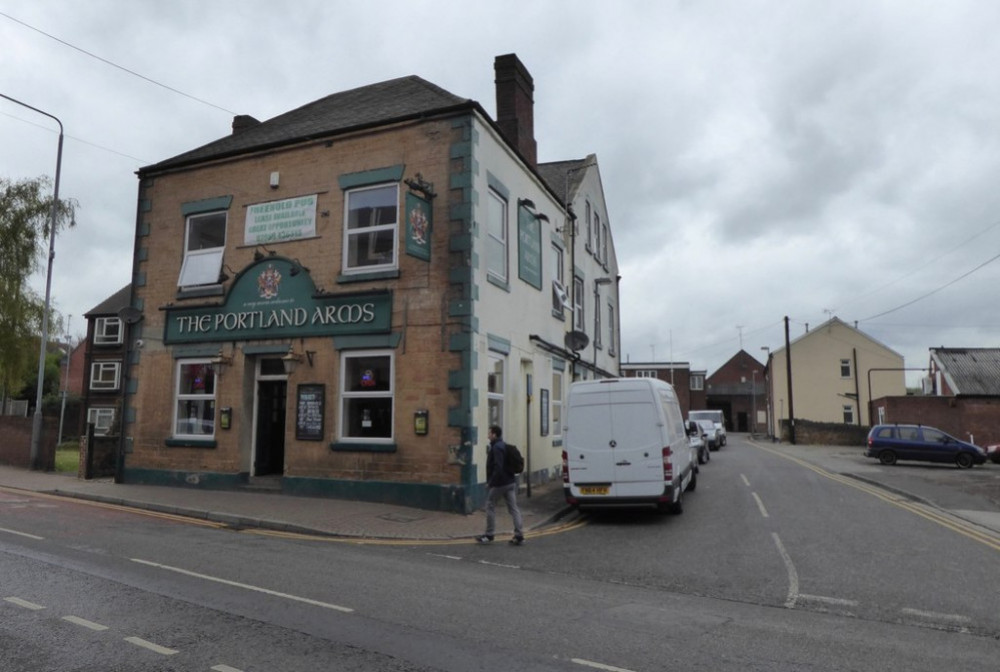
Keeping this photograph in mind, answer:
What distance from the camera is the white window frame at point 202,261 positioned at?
16047 mm

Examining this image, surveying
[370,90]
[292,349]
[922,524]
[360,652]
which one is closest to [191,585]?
[360,652]

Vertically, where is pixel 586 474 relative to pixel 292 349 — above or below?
below

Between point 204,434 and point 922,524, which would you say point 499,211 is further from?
point 922,524

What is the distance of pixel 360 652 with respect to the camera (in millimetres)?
5035

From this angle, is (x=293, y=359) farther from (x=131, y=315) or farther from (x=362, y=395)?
(x=131, y=315)

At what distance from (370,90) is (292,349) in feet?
26.2

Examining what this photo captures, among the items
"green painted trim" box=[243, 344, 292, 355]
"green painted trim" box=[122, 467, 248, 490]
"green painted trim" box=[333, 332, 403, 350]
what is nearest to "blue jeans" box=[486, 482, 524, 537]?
"green painted trim" box=[333, 332, 403, 350]

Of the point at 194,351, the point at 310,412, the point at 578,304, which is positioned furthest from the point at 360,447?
the point at 578,304

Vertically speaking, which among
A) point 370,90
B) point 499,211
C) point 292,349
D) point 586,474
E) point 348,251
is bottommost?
point 586,474

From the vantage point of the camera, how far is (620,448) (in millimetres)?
12172

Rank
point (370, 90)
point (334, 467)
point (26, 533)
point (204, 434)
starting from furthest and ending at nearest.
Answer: point (370, 90) < point (204, 434) < point (334, 467) < point (26, 533)

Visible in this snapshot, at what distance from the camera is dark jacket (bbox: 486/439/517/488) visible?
1056cm

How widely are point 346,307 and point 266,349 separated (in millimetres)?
2328

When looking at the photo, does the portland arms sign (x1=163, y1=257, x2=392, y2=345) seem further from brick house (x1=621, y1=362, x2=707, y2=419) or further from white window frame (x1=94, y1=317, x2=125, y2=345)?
brick house (x1=621, y1=362, x2=707, y2=419)
